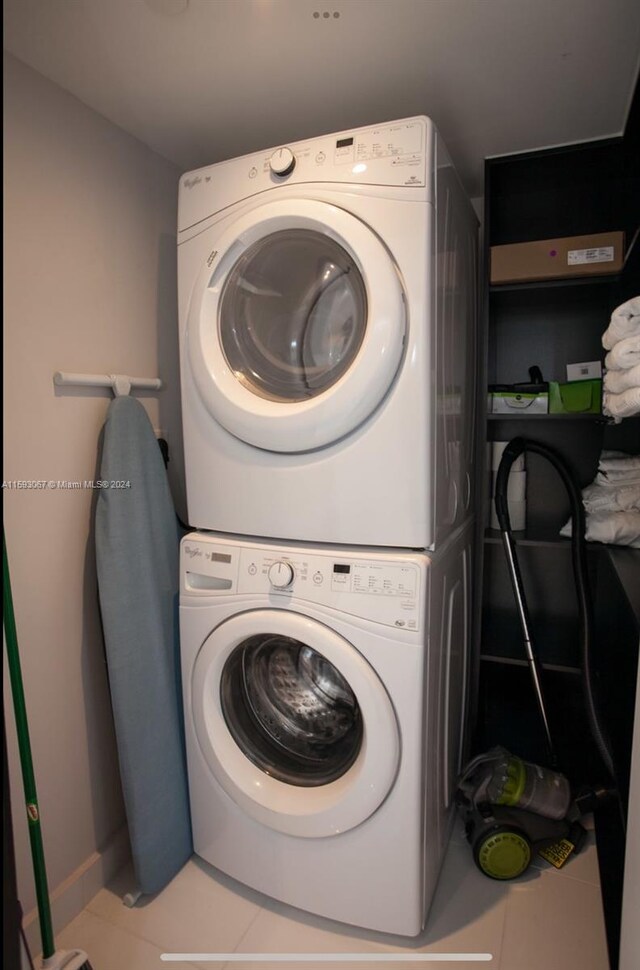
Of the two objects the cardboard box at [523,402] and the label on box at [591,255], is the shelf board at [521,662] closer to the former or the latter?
the cardboard box at [523,402]

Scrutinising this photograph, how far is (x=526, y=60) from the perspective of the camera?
4.50 feet

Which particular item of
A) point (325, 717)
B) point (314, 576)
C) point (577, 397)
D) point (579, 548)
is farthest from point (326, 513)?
point (577, 397)

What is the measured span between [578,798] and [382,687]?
801 millimetres

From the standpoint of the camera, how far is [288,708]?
160 cm

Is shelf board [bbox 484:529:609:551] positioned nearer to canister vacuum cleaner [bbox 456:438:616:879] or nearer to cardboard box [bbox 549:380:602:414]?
canister vacuum cleaner [bbox 456:438:616:879]

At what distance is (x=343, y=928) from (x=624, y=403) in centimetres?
146

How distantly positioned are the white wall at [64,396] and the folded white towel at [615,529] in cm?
139

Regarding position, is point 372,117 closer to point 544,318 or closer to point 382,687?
point 544,318

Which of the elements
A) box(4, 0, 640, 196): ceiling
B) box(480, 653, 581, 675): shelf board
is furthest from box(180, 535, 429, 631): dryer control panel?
box(4, 0, 640, 196): ceiling

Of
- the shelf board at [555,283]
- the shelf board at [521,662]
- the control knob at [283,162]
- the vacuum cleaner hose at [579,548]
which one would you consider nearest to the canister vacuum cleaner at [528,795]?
the vacuum cleaner hose at [579,548]

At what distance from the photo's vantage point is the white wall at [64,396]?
135 centimetres

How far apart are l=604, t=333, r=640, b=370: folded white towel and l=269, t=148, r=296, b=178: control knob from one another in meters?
0.86

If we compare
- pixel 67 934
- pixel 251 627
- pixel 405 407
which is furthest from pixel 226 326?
pixel 67 934

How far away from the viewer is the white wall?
1353mm
